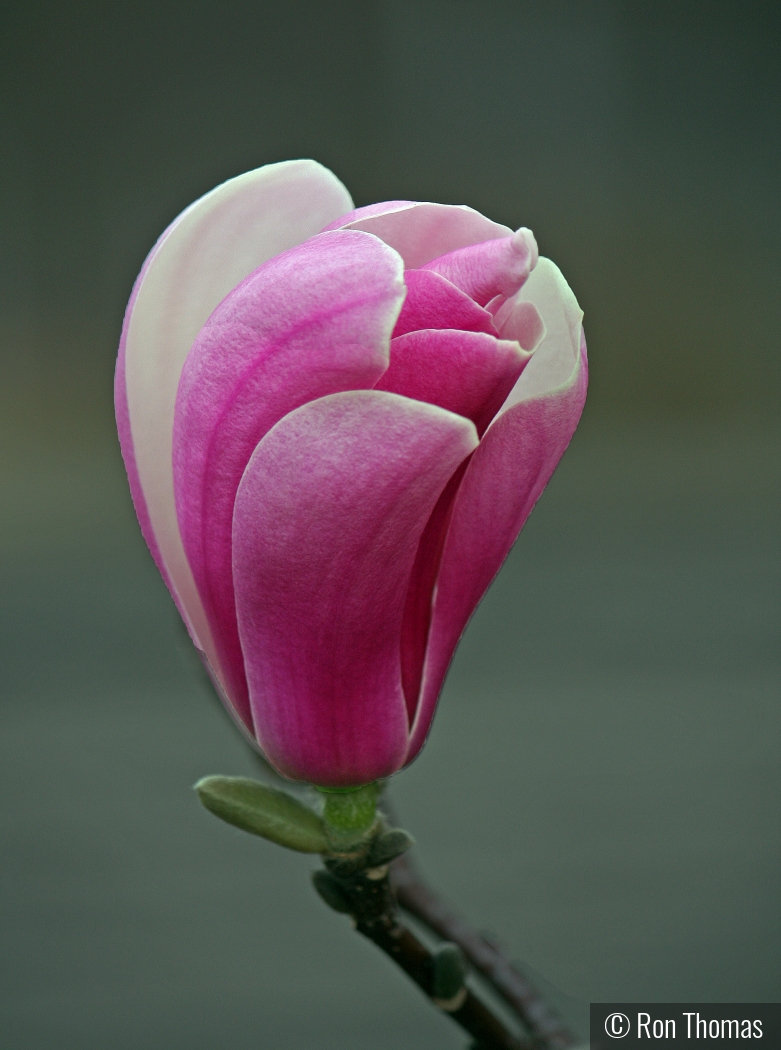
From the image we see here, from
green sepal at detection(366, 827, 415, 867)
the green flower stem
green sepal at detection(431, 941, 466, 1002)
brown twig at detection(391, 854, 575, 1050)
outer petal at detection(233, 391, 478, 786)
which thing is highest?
outer petal at detection(233, 391, 478, 786)

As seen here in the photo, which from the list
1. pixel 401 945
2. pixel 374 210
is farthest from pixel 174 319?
pixel 401 945

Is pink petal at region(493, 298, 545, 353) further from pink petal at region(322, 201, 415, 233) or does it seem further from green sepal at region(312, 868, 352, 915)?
green sepal at region(312, 868, 352, 915)

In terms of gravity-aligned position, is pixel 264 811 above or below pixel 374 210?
below

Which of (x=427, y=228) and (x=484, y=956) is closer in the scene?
(x=427, y=228)

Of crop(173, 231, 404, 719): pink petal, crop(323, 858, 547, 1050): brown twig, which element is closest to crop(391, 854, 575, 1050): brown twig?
crop(323, 858, 547, 1050): brown twig

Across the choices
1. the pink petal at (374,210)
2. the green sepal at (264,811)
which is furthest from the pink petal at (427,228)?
the green sepal at (264,811)

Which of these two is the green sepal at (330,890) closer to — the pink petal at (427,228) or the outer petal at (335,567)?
the outer petal at (335,567)

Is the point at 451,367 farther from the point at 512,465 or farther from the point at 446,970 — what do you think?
the point at 446,970
